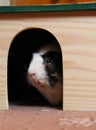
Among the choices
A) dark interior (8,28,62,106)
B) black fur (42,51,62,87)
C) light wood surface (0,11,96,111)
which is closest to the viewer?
light wood surface (0,11,96,111)

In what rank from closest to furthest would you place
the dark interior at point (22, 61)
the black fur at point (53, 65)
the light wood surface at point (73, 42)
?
1. the light wood surface at point (73, 42)
2. the black fur at point (53, 65)
3. the dark interior at point (22, 61)

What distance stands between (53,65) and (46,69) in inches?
1.5

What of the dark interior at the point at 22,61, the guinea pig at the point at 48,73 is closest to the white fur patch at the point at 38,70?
the guinea pig at the point at 48,73

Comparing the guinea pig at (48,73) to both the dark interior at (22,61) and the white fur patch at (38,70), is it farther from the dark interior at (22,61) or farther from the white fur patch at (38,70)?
the dark interior at (22,61)

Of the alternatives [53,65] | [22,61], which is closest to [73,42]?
[53,65]

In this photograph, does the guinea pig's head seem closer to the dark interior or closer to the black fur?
the black fur

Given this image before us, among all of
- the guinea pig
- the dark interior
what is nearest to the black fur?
the guinea pig

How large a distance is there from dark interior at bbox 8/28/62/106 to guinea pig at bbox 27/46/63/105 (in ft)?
0.34

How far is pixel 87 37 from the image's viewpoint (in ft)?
3.55

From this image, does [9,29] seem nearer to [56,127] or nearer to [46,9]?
[46,9]

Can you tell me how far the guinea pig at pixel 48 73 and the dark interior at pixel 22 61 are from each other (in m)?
0.10

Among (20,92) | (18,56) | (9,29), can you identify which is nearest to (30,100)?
(20,92)

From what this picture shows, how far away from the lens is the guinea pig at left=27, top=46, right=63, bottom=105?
1.16m

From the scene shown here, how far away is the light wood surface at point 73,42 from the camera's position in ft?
3.55
